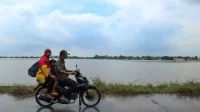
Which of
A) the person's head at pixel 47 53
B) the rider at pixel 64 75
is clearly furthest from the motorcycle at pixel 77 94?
the person's head at pixel 47 53

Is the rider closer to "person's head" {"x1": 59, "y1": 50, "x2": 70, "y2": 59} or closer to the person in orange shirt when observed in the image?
"person's head" {"x1": 59, "y1": 50, "x2": 70, "y2": 59}

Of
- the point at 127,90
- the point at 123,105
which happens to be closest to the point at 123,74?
the point at 127,90

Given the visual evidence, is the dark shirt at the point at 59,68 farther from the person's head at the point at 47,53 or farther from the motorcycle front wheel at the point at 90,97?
the motorcycle front wheel at the point at 90,97

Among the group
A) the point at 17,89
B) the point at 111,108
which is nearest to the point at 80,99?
the point at 111,108

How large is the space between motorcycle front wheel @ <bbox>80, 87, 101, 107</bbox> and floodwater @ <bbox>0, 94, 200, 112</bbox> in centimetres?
16

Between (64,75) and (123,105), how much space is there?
2040 mm

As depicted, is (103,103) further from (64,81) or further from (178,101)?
(178,101)

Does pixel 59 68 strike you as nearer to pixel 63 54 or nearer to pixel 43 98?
pixel 63 54

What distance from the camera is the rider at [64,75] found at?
9453mm

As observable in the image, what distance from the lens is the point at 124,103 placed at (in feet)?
33.4

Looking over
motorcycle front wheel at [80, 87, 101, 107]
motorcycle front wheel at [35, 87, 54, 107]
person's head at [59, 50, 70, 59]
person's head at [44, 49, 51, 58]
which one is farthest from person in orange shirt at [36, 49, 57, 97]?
motorcycle front wheel at [80, 87, 101, 107]

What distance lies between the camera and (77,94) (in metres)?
9.81

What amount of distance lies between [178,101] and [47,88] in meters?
4.31

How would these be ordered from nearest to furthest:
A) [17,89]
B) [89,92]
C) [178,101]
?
[89,92] < [178,101] < [17,89]
